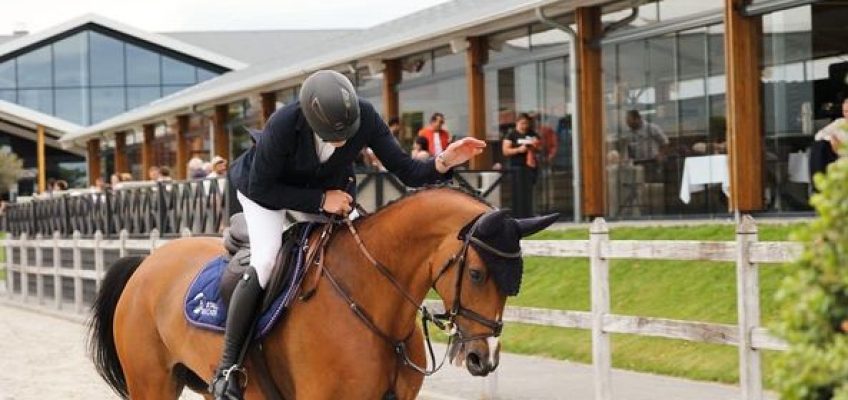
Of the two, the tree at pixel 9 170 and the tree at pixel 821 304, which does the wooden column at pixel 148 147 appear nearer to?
the tree at pixel 9 170

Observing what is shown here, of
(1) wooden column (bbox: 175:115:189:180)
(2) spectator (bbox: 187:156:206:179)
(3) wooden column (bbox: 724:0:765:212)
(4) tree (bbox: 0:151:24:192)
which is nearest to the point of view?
(3) wooden column (bbox: 724:0:765:212)

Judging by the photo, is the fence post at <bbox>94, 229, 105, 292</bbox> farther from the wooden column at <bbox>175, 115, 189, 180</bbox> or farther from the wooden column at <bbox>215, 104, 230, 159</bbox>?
the wooden column at <bbox>175, 115, 189, 180</bbox>

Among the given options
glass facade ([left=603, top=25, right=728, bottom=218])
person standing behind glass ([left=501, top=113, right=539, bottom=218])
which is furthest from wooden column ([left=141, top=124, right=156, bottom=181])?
glass facade ([left=603, top=25, right=728, bottom=218])

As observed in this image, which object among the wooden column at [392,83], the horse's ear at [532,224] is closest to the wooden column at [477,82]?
the wooden column at [392,83]

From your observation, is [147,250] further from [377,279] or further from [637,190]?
[377,279]

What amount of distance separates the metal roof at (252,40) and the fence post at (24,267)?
50.4 m

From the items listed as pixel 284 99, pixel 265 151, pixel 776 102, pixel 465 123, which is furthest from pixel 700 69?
pixel 284 99

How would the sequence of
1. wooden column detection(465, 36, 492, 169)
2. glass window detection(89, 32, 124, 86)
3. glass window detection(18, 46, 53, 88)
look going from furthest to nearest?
glass window detection(89, 32, 124, 86), glass window detection(18, 46, 53, 88), wooden column detection(465, 36, 492, 169)

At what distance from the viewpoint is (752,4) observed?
19.6 m

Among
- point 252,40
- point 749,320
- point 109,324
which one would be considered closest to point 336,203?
A: point 109,324

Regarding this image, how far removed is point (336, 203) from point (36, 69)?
7087 cm

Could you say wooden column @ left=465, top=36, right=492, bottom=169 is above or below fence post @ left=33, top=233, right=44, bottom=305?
above

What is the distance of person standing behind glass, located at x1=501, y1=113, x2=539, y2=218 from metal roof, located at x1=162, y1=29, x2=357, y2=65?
6086 cm

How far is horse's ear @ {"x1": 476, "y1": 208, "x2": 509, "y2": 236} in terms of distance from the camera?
22.0 ft
